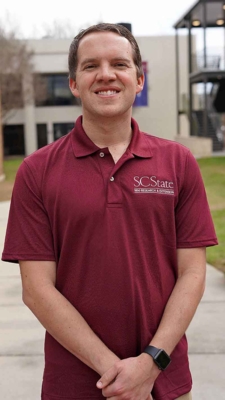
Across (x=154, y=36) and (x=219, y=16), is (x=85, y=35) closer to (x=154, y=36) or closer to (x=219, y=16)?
(x=219, y=16)

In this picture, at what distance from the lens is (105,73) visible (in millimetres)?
2111

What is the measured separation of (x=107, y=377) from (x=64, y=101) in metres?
42.0

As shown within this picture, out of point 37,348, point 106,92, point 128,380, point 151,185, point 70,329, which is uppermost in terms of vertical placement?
point 106,92

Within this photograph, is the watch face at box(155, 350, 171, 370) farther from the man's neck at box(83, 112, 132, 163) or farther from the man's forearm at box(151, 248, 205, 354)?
the man's neck at box(83, 112, 132, 163)

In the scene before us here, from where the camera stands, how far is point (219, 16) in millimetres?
31594

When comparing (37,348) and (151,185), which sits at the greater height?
(151,185)

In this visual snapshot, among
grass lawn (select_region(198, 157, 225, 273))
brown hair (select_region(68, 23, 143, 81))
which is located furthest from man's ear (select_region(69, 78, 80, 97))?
grass lawn (select_region(198, 157, 225, 273))

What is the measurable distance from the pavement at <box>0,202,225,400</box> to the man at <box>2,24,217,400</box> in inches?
78.3

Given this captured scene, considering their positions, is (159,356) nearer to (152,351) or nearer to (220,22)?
(152,351)

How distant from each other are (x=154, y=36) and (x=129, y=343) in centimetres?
4144

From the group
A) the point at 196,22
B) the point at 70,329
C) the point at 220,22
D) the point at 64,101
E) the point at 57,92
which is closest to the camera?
the point at 70,329

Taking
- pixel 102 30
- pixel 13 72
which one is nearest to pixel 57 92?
pixel 13 72

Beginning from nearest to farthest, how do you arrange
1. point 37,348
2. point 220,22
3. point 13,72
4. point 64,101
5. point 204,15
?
1. point 37,348
2. point 204,15
3. point 220,22
4. point 13,72
5. point 64,101

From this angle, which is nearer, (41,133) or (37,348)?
(37,348)
